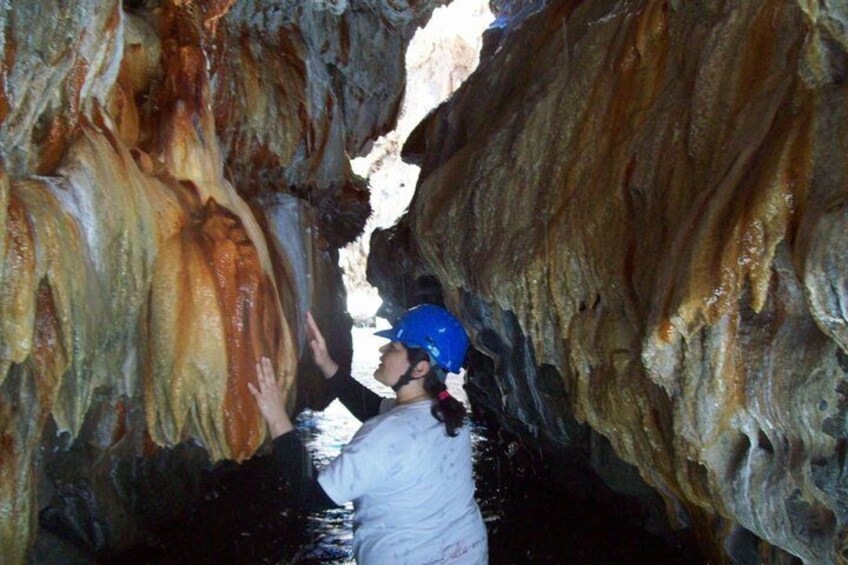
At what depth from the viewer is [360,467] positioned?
2334 millimetres

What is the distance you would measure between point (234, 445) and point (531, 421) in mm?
3525

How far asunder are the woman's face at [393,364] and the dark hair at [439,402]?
2 cm

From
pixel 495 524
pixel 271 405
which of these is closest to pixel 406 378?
pixel 271 405

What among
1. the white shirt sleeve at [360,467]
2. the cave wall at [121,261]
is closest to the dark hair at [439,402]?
the white shirt sleeve at [360,467]

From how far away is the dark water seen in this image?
5590 mm

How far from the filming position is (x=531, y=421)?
255 inches

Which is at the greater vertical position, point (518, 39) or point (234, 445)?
point (518, 39)

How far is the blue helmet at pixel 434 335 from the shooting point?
8.63ft

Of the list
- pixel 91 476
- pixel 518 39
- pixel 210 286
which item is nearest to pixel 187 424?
pixel 210 286

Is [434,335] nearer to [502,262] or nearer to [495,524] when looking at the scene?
[502,262]

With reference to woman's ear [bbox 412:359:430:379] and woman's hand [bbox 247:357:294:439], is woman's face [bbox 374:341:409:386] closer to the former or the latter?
woman's ear [bbox 412:359:430:379]

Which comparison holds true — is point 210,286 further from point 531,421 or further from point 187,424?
point 531,421

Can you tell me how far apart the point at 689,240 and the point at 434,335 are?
3.74ft

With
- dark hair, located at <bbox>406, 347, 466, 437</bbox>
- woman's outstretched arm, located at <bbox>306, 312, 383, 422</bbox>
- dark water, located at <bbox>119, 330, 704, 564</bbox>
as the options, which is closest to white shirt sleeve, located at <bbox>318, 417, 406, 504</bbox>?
dark hair, located at <bbox>406, 347, 466, 437</bbox>
